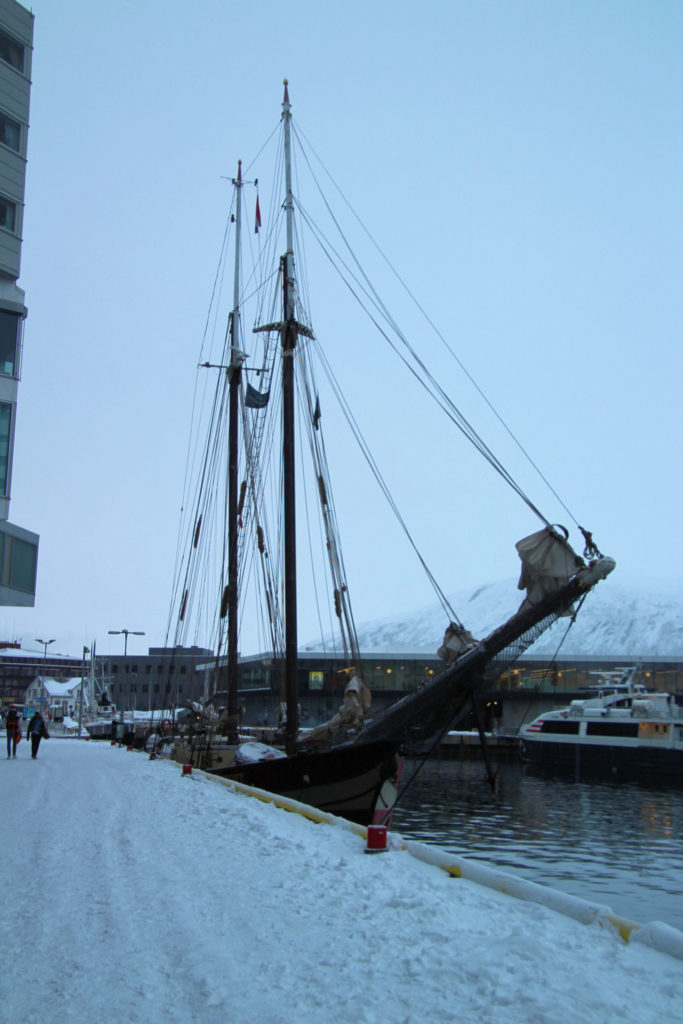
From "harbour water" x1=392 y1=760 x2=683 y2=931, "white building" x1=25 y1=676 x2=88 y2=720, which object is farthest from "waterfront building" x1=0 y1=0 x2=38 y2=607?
"white building" x1=25 y1=676 x2=88 y2=720

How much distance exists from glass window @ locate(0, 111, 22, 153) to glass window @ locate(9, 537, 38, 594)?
42.7ft

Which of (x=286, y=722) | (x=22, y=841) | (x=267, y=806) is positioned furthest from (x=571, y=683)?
(x=22, y=841)

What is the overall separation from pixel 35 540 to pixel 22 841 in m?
17.2

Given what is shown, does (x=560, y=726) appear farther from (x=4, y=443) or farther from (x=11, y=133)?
(x=11, y=133)

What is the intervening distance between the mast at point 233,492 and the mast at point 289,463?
8152mm

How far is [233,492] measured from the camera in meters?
37.9

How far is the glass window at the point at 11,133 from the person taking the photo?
27.9 m

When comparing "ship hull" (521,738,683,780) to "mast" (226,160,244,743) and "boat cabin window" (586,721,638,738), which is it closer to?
"boat cabin window" (586,721,638,738)

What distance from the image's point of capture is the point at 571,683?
269 feet

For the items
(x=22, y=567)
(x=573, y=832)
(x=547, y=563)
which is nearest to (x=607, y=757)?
(x=573, y=832)

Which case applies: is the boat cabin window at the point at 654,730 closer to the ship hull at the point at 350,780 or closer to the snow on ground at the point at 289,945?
the ship hull at the point at 350,780

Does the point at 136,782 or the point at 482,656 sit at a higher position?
the point at 482,656

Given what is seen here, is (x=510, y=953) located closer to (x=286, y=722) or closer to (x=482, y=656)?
(x=482, y=656)

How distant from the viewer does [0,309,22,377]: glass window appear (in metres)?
26.3
